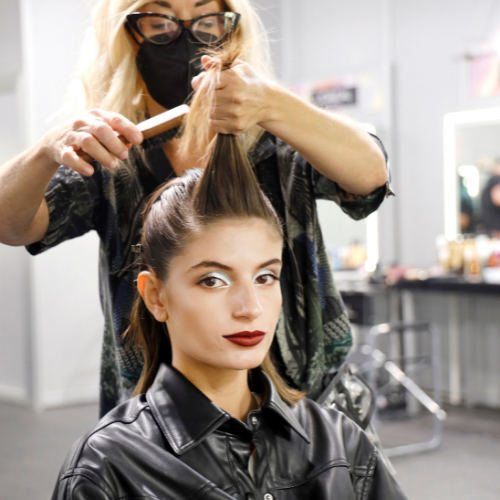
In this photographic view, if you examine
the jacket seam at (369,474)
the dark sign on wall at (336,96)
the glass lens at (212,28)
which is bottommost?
the jacket seam at (369,474)

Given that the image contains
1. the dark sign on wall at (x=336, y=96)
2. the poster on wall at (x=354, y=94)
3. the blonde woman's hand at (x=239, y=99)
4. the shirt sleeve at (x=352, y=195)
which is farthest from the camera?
the dark sign on wall at (x=336, y=96)

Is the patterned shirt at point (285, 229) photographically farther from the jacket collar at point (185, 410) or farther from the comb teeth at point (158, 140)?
the jacket collar at point (185, 410)

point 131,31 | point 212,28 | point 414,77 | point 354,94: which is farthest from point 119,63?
point 354,94

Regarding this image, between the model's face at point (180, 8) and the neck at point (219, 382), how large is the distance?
56cm

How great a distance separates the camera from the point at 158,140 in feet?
3.60

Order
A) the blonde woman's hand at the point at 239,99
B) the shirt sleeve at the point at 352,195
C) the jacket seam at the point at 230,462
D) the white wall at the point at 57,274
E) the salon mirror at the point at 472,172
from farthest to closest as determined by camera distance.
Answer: the white wall at the point at 57,274, the salon mirror at the point at 472,172, the shirt sleeve at the point at 352,195, the jacket seam at the point at 230,462, the blonde woman's hand at the point at 239,99

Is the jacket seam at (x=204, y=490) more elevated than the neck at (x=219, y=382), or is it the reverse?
the neck at (x=219, y=382)

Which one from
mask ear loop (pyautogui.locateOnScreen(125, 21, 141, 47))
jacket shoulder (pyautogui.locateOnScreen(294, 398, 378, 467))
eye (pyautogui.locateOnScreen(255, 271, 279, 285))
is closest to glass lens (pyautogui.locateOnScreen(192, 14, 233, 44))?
mask ear loop (pyautogui.locateOnScreen(125, 21, 141, 47))

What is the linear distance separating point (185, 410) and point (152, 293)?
192mm

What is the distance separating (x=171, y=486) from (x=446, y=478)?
7.98 feet

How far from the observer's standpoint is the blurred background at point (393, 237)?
4.12 metres

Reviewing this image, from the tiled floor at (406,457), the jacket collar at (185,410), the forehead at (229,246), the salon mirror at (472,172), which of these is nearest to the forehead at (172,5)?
the forehead at (229,246)

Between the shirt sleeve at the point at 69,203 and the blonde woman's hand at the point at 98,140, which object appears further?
the shirt sleeve at the point at 69,203

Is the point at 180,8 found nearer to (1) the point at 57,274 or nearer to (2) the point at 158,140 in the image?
(2) the point at 158,140
